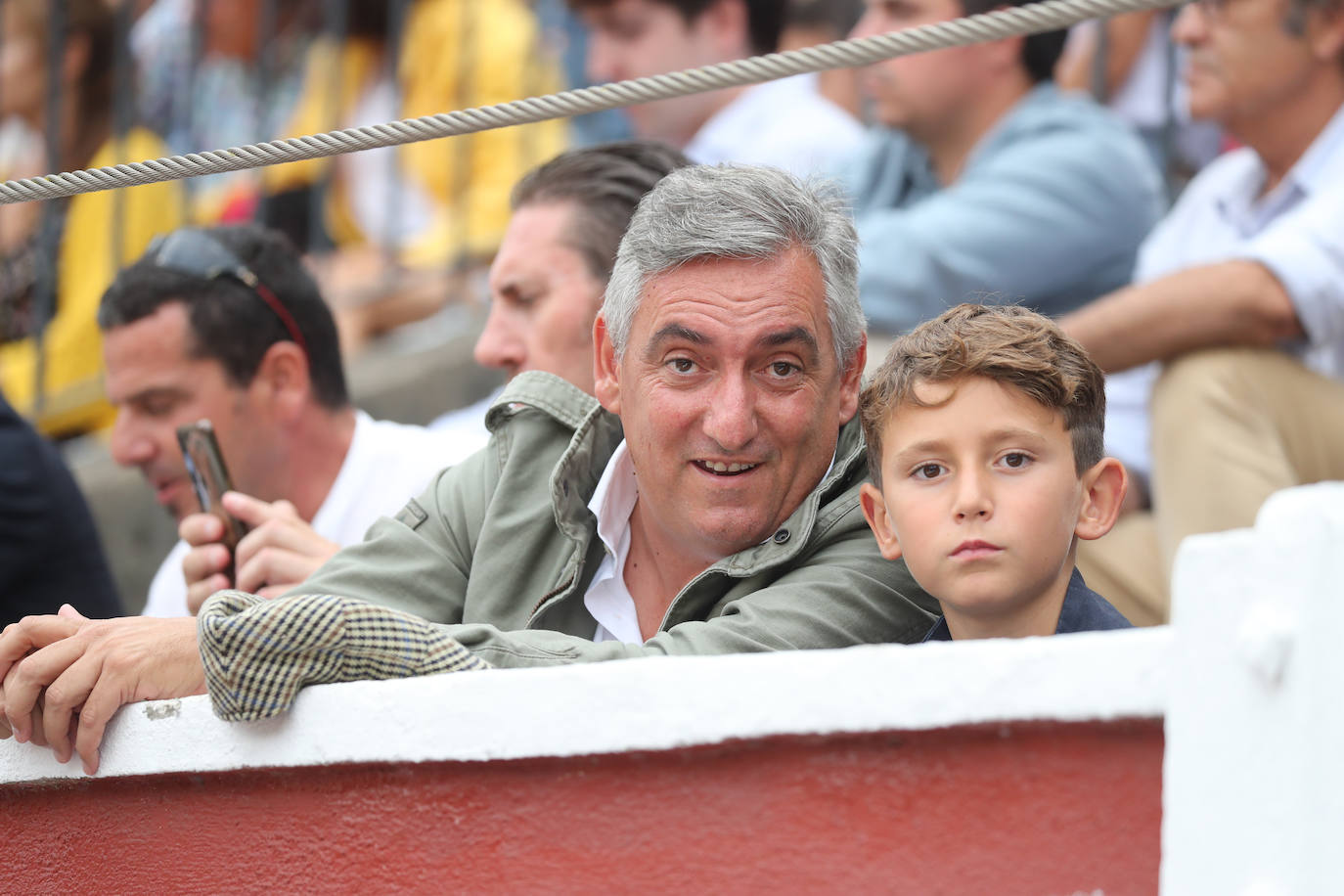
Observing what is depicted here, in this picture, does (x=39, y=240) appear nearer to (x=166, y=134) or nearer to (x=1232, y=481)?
(x=166, y=134)

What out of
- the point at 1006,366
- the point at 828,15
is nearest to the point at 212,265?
the point at 1006,366

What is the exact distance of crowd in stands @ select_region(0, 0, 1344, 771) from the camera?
71.9 inches

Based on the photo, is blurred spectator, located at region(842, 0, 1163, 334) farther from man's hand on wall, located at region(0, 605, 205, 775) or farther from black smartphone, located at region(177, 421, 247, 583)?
man's hand on wall, located at region(0, 605, 205, 775)

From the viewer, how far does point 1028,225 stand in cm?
333

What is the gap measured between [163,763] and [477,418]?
2258mm

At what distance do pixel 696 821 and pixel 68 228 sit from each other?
15.0 feet

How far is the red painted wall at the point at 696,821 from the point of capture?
1.31 metres

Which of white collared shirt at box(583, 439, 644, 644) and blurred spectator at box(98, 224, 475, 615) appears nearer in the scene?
white collared shirt at box(583, 439, 644, 644)

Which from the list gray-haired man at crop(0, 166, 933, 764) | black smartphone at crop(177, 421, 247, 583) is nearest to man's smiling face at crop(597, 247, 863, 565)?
gray-haired man at crop(0, 166, 933, 764)

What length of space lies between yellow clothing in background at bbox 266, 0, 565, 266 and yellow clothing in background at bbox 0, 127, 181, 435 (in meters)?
0.51

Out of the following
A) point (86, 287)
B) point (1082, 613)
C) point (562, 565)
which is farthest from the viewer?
point (86, 287)

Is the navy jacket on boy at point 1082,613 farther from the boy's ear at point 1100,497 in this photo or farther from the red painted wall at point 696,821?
the red painted wall at point 696,821

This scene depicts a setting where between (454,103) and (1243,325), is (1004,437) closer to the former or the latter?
(1243,325)

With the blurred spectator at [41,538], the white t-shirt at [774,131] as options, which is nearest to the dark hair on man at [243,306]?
the blurred spectator at [41,538]
